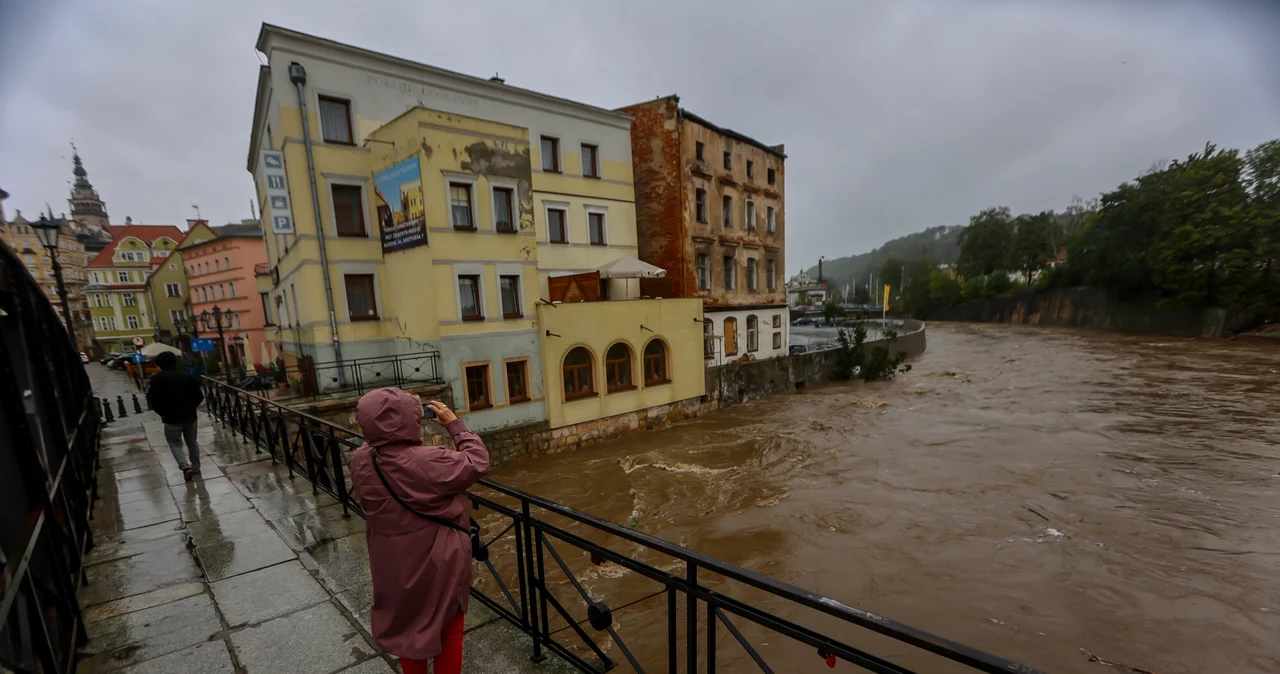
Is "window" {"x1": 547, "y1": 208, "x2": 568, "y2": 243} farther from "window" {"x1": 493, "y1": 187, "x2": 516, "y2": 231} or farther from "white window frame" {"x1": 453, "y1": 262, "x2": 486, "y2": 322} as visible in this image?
"white window frame" {"x1": 453, "y1": 262, "x2": 486, "y2": 322}

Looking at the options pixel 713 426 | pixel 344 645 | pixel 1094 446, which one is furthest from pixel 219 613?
pixel 1094 446

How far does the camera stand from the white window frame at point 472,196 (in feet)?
40.0

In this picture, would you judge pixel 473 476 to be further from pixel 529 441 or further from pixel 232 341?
pixel 232 341

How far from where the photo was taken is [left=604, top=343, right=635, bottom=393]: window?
15516 millimetres

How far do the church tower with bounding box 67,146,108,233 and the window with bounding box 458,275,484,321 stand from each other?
8685 cm

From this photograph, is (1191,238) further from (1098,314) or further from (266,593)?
(266,593)

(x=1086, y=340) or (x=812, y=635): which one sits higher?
(x=812, y=635)

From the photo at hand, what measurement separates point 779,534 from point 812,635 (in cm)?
801

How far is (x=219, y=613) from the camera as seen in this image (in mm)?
3264

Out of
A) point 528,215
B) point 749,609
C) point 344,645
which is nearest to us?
point 749,609

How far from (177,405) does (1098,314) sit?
57440mm

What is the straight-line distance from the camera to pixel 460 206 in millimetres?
12641

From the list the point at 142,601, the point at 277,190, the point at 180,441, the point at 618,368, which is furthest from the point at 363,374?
the point at 142,601

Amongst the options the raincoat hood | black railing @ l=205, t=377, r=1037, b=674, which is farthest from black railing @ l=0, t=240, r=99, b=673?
black railing @ l=205, t=377, r=1037, b=674
